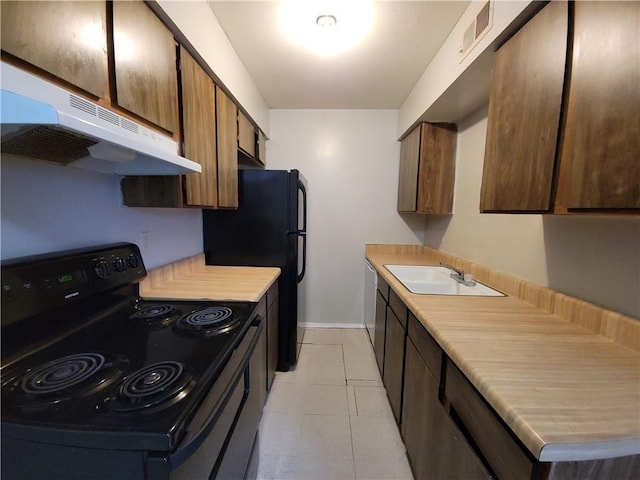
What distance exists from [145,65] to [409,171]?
223cm

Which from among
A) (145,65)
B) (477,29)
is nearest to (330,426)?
(145,65)

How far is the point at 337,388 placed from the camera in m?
2.08

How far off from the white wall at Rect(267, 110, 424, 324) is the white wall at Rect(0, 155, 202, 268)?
180cm

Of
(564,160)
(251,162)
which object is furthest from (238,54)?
(564,160)

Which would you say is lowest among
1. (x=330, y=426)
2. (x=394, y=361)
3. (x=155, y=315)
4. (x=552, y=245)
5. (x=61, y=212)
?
(x=330, y=426)

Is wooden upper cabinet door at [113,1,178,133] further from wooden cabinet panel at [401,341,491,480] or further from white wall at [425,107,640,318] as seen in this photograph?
white wall at [425,107,640,318]

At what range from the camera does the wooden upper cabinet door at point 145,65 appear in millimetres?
910

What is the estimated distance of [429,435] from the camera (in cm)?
112

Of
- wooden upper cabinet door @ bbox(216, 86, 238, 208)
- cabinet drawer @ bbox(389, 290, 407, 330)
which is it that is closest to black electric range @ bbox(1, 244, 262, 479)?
wooden upper cabinet door @ bbox(216, 86, 238, 208)

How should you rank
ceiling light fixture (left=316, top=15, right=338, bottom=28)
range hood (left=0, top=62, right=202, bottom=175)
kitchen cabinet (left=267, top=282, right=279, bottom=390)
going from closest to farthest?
range hood (left=0, top=62, right=202, bottom=175)
ceiling light fixture (left=316, top=15, right=338, bottom=28)
kitchen cabinet (left=267, top=282, right=279, bottom=390)

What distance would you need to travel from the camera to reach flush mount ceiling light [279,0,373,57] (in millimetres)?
1446

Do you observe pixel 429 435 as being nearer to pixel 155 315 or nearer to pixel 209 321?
pixel 209 321

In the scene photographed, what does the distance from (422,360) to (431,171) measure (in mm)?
1747

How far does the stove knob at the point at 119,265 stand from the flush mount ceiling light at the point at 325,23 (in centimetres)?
156
